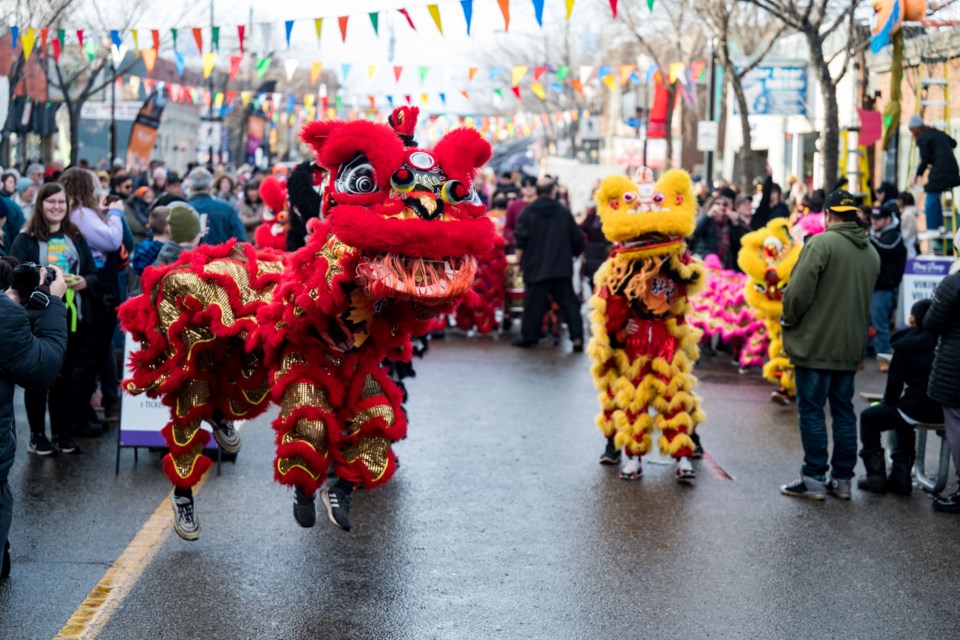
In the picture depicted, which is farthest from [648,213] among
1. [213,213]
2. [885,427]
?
[213,213]

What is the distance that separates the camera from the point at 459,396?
12.4 meters

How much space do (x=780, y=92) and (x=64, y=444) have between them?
25131mm

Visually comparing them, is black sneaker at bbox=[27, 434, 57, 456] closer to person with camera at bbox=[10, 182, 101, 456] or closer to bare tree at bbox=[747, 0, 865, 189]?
person with camera at bbox=[10, 182, 101, 456]

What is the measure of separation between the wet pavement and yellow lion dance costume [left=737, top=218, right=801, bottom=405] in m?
2.07

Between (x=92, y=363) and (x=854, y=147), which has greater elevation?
→ (x=854, y=147)

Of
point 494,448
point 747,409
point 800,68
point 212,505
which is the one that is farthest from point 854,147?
point 212,505

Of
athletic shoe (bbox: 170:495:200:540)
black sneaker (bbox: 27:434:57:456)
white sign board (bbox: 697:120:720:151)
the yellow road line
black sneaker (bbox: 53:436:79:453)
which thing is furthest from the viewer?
white sign board (bbox: 697:120:720:151)

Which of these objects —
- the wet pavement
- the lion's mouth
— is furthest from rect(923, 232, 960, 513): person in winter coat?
the lion's mouth

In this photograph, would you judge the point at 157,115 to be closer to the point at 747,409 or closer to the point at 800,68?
the point at 800,68

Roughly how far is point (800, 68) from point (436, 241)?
26750 mm

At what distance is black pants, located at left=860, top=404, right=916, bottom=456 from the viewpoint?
28.6 feet

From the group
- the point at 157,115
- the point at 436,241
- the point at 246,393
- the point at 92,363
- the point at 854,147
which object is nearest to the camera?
the point at 436,241

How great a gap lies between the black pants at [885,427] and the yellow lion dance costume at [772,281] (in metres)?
3.31

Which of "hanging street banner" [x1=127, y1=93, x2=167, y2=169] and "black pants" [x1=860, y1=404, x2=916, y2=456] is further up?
"hanging street banner" [x1=127, y1=93, x2=167, y2=169]
